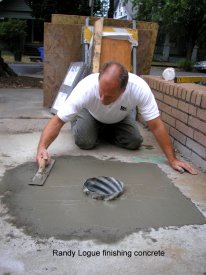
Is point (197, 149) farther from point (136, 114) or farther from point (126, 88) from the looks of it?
point (136, 114)

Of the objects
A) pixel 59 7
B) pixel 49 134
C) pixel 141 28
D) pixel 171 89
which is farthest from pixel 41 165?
pixel 59 7

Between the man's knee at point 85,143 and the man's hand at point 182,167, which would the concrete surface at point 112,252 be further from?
the man's knee at point 85,143

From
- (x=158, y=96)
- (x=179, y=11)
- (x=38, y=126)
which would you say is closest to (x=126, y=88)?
(x=158, y=96)

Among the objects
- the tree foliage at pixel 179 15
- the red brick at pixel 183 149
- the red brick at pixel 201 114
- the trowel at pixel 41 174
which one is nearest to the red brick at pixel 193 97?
the red brick at pixel 201 114

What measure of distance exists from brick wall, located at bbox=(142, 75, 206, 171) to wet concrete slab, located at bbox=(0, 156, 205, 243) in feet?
1.61

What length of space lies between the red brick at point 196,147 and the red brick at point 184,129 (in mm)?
65

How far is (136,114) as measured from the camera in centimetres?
544

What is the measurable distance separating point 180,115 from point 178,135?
0.22m

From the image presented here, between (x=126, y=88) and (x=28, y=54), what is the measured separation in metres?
22.9

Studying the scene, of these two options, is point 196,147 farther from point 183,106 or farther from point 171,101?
point 171,101

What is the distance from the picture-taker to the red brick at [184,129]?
374cm

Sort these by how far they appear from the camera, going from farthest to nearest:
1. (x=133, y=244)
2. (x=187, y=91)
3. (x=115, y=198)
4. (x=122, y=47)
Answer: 1. (x=122, y=47)
2. (x=187, y=91)
3. (x=115, y=198)
4. (x=133, y=244)

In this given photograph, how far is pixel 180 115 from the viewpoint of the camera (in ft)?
13.1

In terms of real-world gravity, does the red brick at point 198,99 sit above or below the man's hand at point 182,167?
above
